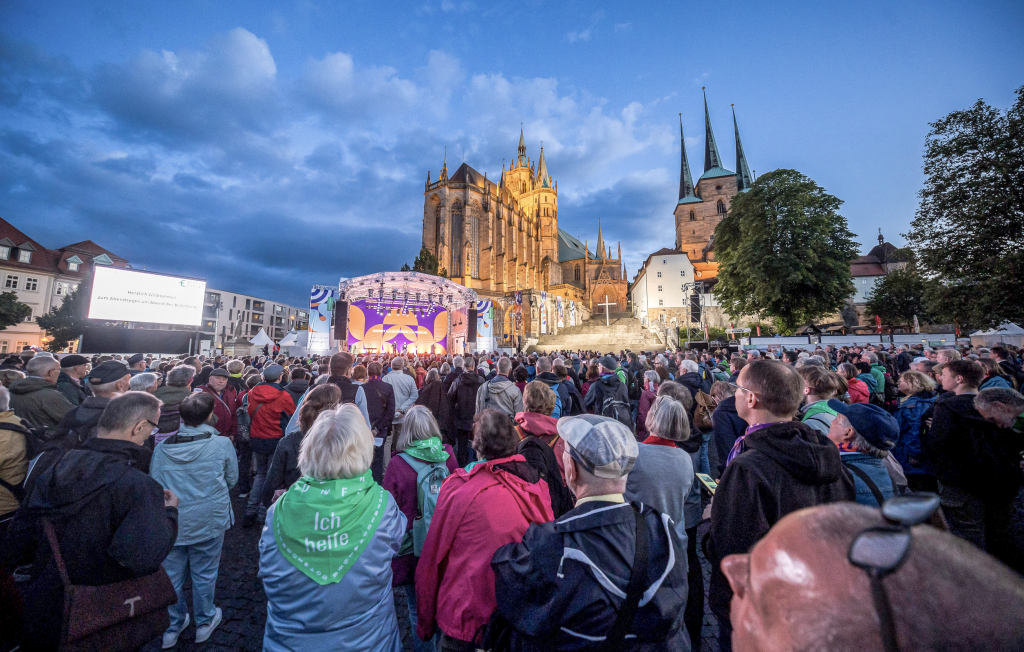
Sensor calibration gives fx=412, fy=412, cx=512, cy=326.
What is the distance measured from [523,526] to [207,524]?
2498 mm

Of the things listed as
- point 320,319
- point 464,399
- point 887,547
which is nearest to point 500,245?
point 320,319

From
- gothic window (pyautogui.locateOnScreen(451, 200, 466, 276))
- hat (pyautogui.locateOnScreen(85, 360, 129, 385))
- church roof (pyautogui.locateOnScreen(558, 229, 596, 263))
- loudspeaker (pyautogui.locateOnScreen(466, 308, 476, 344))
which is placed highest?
church roof (pyautogui.locateOnScreen(558, 229, 596, 263))

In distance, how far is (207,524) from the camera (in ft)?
9.64

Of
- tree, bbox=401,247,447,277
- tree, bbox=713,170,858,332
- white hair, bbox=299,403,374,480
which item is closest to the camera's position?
white hair, bbox=299,403,374,480

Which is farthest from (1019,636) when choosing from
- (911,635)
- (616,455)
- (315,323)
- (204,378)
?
(315,323)

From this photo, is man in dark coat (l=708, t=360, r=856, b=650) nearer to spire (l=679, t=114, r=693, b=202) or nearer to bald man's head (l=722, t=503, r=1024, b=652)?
bald man's head (l=722, t=503, r=1024, b=652)

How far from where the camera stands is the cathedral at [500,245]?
42.7 m

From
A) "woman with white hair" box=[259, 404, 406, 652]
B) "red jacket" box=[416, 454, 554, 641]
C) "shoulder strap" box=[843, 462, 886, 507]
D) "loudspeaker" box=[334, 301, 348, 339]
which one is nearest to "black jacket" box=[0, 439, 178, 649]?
"woman with white hair" box=[259, 404, 406, 652]

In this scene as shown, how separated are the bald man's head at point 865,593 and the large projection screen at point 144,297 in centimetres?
A: 2386

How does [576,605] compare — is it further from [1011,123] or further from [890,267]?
[890,267]

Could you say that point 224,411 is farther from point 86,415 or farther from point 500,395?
point 500,395

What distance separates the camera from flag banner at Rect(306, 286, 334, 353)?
70.9 ft

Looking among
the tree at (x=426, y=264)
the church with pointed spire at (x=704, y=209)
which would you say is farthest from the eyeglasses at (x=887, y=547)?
the church with pointed spire at (x=704, y=209)

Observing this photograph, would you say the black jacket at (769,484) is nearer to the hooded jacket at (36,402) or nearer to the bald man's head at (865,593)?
the bald man's head at (865,593)
